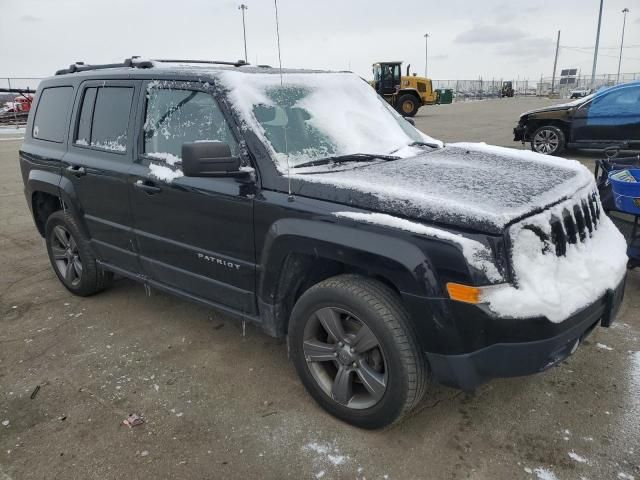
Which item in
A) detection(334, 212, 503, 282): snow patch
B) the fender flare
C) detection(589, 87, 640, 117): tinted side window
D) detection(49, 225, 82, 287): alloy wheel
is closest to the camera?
detection(334, 212, 503, 282): snow patch

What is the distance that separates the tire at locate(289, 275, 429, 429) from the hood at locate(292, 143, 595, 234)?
1.46 feet

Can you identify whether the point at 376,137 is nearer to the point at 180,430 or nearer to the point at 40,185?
the point at 180,430

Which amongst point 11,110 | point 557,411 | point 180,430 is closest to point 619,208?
point 557,411

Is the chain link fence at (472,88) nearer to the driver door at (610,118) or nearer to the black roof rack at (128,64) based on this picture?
the driver door at (610,118)

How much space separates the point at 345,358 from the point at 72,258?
293 cm

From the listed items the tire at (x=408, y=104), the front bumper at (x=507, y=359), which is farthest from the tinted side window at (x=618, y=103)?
the tire at (x=408, y=104)

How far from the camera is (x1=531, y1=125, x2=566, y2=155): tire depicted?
1127 cm

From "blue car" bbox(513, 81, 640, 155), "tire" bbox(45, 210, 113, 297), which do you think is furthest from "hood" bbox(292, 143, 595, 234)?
"blue car" bbox(513, 81, 640, 155)

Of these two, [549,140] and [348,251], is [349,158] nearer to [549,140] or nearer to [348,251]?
[348,251]

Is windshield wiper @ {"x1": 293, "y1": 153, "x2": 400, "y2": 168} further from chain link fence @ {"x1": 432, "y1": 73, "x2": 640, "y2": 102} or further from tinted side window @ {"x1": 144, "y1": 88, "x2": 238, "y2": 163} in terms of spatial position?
chain link fence @ {"x1": 432, "y1": 73, "x2": 640, "y2": 102}

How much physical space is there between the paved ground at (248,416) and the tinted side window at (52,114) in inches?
62.7

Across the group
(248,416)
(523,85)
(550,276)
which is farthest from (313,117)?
(523,85)

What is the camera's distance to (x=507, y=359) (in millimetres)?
2279

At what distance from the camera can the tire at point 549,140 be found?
37.0 feet
